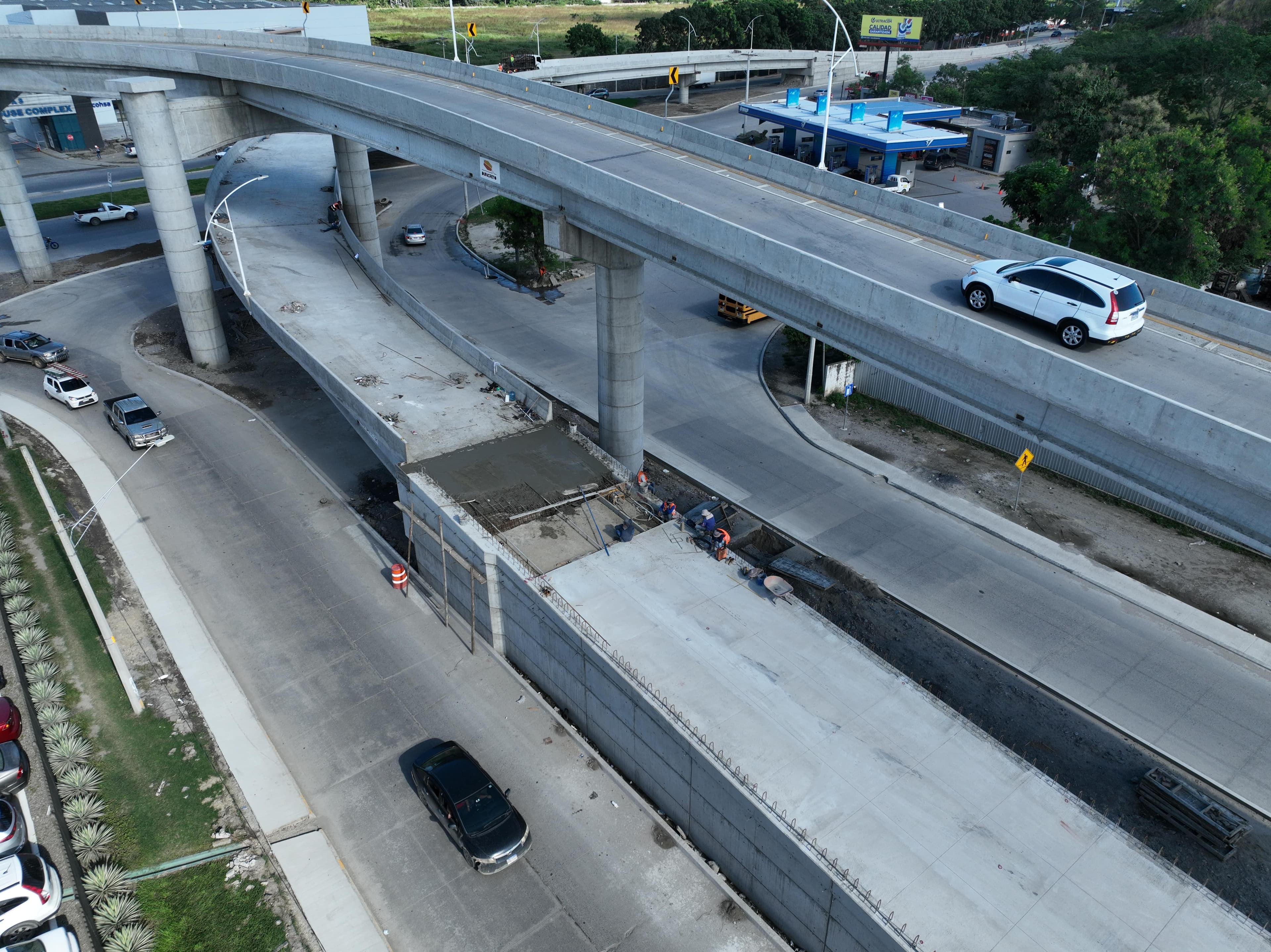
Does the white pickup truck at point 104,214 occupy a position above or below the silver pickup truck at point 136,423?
above

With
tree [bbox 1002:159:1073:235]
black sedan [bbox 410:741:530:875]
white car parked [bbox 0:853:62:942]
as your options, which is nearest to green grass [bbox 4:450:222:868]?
white car parked [bbox 0:853:62:942]

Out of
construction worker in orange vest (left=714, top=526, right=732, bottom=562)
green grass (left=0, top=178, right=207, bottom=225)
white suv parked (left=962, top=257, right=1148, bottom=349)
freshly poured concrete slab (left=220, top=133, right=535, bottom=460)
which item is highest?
white suv parked (left=962, top=257, right=1148, bottom=349)

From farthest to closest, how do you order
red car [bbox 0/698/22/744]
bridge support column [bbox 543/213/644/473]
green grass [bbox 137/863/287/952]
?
1. bridge support column [bbox 543/213/644/473]
2. red car [bbox 0/698/22/744]
3. green grass [bbox 137/863/287/952]

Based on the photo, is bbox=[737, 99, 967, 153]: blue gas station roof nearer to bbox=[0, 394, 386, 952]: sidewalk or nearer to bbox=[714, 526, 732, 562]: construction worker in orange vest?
bbox=[714, 526, 732, 562]: construction worker in orange vest

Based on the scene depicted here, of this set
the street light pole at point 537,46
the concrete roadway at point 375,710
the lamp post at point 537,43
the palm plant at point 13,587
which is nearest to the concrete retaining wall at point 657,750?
the concrete roadway at point 375,710

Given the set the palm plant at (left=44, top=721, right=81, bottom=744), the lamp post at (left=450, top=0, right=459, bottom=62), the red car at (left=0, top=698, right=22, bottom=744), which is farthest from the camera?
the lamp post at (left=450, top=0, right=459, bottom=62)

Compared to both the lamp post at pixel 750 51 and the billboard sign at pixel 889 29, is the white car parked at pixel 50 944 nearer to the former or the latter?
the lamp post at pixel 750 51
